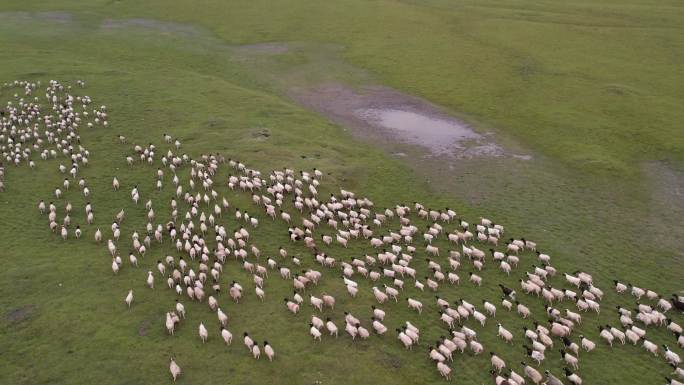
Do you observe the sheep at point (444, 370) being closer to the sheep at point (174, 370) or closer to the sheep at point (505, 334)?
the sheep at point (505, 334)

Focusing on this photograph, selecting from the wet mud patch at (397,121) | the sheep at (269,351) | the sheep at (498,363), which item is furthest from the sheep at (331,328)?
the wet mud patch at (397,121)

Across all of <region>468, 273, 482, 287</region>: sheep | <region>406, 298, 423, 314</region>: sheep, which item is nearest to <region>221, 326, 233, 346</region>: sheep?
<region>406, 298, 423, 314</region>: sheep

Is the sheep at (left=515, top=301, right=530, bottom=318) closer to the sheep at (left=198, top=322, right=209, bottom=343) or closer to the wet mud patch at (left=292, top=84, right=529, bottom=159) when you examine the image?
the sheep at (left=198, top=322, right=209, bottom=343)

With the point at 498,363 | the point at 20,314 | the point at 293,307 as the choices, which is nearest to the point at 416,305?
the point at 498,363

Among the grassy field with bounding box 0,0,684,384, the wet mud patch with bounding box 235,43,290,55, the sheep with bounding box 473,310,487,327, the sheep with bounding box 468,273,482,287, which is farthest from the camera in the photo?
the wet mud patch with bounding box 235,43,290,55

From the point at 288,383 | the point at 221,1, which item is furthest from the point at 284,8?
the point at 288,383

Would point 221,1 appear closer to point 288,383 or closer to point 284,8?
point 284,8
